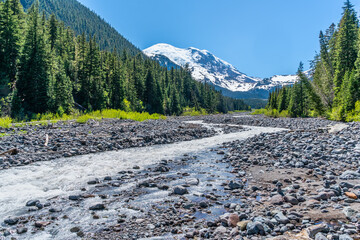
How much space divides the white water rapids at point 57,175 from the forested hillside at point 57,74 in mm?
17105

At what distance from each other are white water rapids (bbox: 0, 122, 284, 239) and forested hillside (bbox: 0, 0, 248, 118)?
17.1m

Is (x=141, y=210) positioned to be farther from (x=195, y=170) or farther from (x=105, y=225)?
(x=195, y=170)

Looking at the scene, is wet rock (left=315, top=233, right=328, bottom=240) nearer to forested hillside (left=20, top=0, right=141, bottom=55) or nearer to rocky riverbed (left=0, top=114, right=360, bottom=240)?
rocky riverbed (left=0, top=114, right=360, bottom=240)

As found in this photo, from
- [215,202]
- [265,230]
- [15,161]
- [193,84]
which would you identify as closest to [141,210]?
[215,202]

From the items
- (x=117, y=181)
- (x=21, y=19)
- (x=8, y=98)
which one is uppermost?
(x=21, y=19)

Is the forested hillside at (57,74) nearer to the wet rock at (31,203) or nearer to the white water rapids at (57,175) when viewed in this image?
the white water rapids at (57,175)

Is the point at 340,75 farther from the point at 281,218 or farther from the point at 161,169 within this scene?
the point at 281,218

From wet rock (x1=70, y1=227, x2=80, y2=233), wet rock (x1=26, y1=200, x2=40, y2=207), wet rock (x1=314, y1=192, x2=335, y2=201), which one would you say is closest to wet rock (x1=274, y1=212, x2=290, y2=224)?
wet rock (x1=314, y1=192, x2=335, y2=201)

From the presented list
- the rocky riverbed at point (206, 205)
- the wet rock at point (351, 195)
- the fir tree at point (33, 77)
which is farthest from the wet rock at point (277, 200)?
the fir tree at point (33, 77)

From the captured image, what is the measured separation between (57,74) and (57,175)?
94.3 ft

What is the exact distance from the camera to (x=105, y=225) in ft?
13.8

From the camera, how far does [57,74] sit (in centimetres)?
3097

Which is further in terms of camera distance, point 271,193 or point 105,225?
point 271,193

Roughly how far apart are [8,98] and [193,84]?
85753mm
